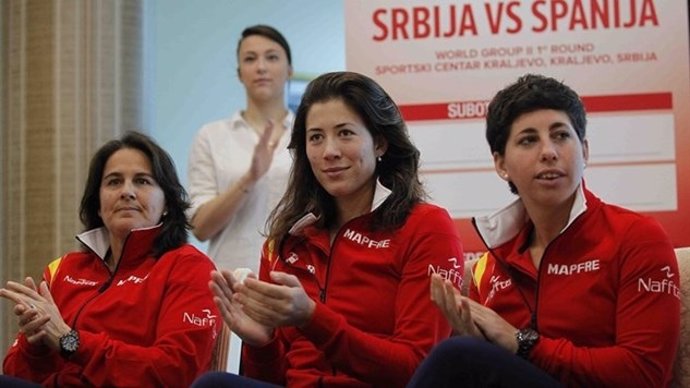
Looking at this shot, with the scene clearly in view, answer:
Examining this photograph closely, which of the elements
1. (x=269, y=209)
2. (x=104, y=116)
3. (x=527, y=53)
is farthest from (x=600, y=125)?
(x=104, y=116)

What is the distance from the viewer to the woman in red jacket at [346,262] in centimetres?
233

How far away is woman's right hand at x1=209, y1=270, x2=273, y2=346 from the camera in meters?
2.47

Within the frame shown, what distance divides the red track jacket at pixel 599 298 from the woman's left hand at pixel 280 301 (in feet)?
1.40

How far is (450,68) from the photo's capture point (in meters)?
3.75

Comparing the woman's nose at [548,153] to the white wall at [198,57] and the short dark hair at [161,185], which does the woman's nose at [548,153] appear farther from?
the white wall at [198,57]

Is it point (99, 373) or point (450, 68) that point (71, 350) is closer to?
point (99, 373)

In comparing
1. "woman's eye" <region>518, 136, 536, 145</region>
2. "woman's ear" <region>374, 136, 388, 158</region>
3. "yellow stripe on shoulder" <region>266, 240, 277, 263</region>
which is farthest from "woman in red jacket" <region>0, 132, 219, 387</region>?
"woman's eye" <region>518, 136, 536, 145</region>

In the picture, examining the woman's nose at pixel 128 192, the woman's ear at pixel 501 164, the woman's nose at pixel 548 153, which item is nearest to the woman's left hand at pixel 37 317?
the woman's nose at pixel 128 192

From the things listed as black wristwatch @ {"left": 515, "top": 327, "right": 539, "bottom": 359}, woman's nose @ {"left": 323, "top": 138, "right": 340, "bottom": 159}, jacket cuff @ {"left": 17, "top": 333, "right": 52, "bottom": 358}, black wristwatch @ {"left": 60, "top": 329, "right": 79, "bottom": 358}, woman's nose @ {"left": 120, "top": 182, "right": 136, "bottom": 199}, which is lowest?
jacket cuff @ {"left": 17, "top": 333, "right": 52, "bottom": 358}

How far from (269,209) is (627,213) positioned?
5.50 ft

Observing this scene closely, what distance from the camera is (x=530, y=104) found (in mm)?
2432

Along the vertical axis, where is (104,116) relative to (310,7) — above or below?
below

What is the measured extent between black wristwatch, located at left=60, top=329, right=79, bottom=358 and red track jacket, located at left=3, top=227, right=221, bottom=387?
14 mm

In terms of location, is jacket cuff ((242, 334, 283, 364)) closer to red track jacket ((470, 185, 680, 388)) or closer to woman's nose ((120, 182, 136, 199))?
red track jacket ((470, 185, 680, 388))
